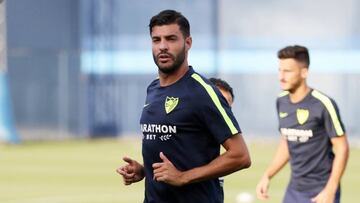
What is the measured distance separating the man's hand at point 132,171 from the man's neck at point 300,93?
356 cm

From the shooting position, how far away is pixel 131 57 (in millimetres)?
35125

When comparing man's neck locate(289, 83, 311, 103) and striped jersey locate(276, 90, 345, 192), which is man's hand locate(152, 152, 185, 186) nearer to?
striped jersey locate(276, 90, 345, 192)

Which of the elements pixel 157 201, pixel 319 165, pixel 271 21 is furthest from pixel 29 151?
pixel 157 201

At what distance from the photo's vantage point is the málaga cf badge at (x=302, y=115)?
1059 cm

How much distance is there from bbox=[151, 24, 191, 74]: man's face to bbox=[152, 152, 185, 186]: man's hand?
588 millimetres

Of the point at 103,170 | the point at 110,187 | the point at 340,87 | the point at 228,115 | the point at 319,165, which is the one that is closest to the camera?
the point at 228,115

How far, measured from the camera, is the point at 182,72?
7227 millimetres

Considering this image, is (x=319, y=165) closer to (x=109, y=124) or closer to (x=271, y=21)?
(x=271, y=21)

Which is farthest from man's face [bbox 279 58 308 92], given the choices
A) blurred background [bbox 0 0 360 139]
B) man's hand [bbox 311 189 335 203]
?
blurred background [bbox 0 0 360 139]

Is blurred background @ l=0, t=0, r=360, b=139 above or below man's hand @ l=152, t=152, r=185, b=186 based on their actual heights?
below

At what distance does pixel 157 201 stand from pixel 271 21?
26.2 meters

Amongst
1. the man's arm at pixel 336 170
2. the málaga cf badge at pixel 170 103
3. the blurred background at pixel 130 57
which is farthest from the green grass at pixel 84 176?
the málaga cf badge at pixel 170 103

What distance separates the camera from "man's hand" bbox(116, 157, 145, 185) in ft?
24.6

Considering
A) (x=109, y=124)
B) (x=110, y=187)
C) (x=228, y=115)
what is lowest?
(x=109, y=124)
